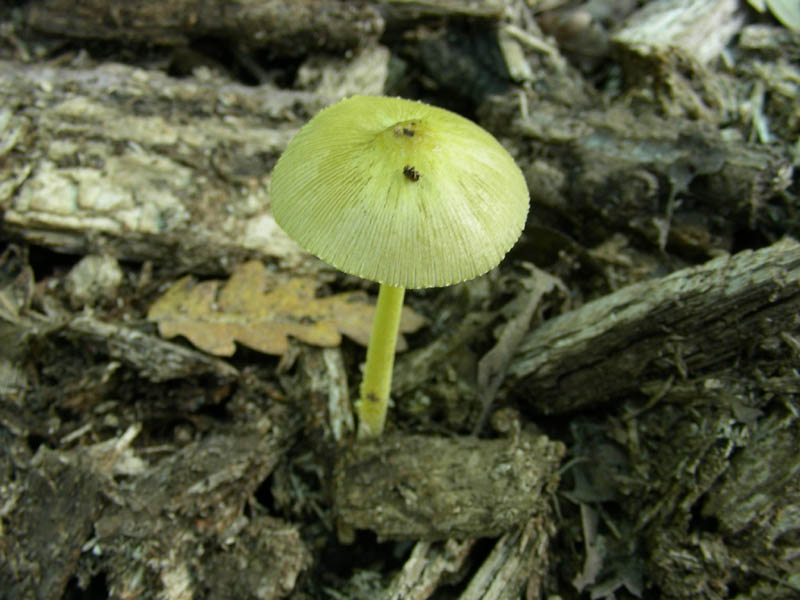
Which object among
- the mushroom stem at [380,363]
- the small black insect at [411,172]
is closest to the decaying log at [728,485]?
the mushroom stem at [380,363]

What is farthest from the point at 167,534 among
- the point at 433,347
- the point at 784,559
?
the point at 784,559

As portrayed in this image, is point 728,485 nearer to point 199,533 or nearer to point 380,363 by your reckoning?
point 380,363

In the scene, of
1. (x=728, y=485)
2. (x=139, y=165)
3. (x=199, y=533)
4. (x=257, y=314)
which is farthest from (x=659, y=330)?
(x=139, y=165)

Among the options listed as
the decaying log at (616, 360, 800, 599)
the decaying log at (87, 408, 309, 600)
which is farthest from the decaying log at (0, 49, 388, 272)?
the decaying log at (616, 360, 800, 599)

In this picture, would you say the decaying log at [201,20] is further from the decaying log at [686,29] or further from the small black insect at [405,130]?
the small black insect at [405,130]

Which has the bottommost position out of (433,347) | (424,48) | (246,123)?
(433,347)

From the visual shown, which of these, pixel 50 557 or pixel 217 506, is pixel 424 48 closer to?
pixel 217 506

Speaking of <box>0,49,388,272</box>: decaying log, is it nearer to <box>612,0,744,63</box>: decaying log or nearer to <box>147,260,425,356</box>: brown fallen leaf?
<box>147,260,425,356</box>: brown fallen leaf
